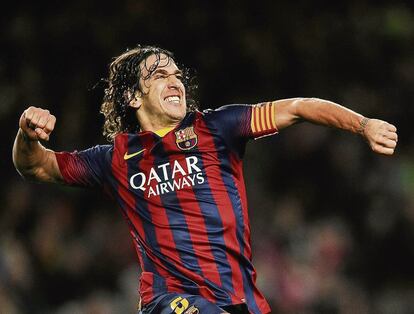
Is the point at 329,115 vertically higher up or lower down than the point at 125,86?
lower down

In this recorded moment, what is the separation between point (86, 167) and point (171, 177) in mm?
547

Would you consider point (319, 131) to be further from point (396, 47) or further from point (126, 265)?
point (126, 265)

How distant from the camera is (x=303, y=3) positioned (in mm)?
10977

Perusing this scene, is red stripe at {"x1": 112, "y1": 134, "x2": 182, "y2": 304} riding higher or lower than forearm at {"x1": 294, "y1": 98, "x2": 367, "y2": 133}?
lower

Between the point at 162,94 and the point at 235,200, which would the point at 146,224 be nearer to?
the point at 235,200

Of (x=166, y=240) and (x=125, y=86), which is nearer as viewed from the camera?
(x=166, y=240)

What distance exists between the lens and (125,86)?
17.6 feet

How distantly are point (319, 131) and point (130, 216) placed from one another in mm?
4957

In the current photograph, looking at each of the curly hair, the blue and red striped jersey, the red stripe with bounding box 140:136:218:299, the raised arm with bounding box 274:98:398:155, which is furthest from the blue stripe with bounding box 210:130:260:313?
the curly hair

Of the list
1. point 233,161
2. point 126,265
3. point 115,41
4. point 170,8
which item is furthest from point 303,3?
point 233,161

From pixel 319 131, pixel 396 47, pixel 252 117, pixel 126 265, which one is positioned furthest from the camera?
pixel 396 47

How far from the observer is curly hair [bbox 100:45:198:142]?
17.4 feet

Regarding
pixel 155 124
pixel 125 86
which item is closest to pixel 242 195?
pixel 155 124

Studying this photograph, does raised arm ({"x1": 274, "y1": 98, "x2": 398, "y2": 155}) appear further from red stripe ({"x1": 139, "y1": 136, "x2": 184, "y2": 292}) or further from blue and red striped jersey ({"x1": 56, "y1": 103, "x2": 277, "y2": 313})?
red stripe ({"x1": 139, "y1": 136, "x2": 184, "y2": 292})
